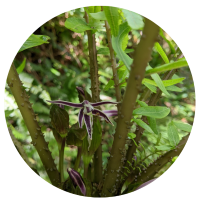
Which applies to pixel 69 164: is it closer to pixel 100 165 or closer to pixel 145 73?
pixel 100 165

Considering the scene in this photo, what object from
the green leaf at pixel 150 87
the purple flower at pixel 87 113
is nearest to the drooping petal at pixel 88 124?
the purple flower at pixel 87 113

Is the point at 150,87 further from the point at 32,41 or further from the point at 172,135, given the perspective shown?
the point at 32,41

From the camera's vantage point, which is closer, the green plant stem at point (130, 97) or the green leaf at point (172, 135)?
the green plant stem at point (130, 97)

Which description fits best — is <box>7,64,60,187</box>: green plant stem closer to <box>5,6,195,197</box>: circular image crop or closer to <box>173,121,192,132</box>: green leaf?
<box>5,6,195,197</box>: circular image crop

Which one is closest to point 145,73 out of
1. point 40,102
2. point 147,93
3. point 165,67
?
point 165,67

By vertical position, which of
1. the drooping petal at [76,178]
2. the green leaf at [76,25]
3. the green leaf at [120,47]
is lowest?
the drooping petal at [76,178]

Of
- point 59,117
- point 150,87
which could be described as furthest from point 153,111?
point 59,117

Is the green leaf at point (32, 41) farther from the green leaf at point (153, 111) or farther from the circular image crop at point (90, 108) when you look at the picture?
the green leaf at point (153, 111)

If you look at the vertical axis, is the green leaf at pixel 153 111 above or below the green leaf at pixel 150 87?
below
